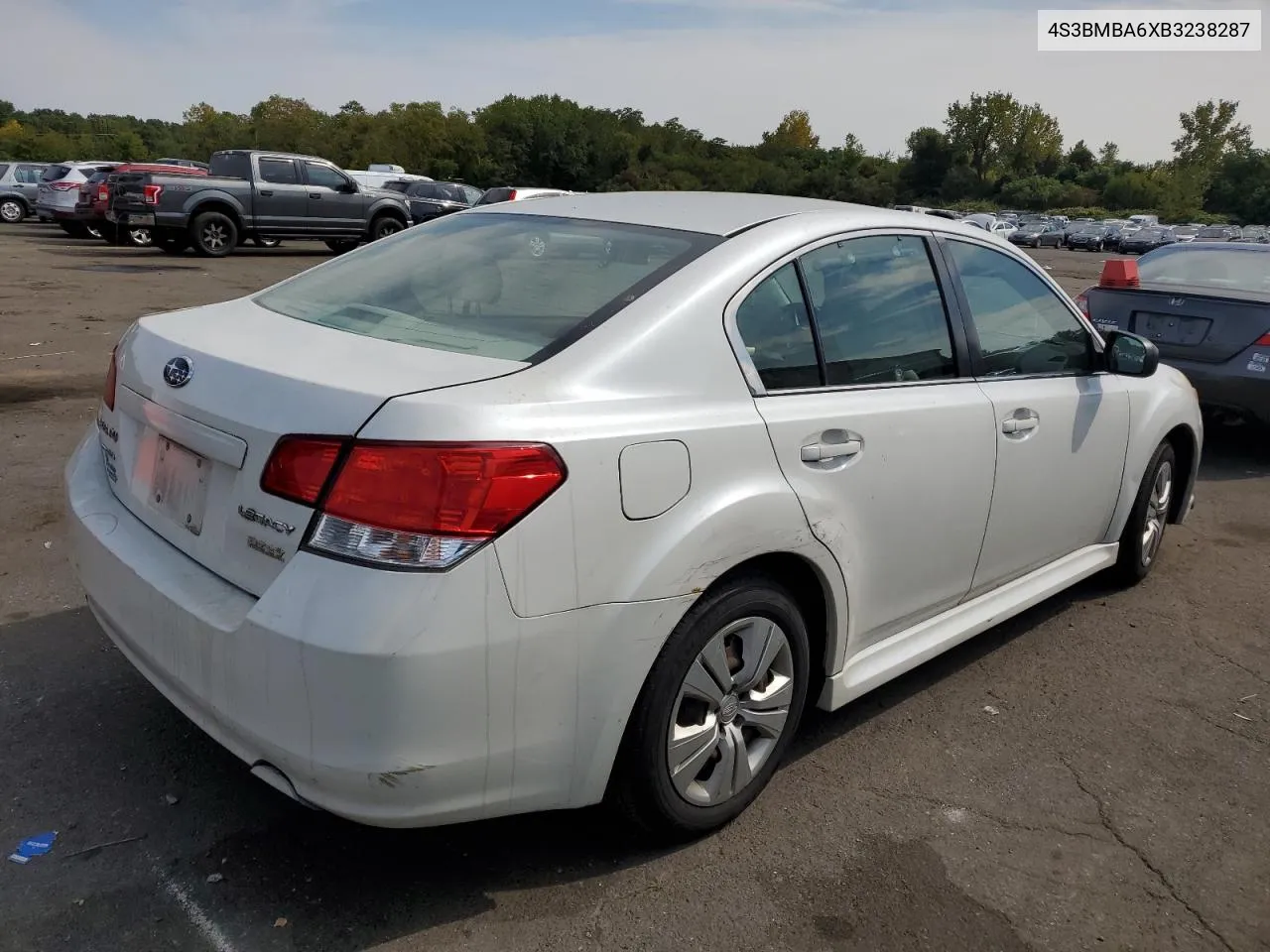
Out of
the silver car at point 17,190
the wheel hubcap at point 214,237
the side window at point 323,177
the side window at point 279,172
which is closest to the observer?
the wheel hubcap at point 214,237

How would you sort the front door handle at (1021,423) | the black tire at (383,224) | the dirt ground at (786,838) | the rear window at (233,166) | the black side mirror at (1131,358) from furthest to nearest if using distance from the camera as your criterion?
the black tire at (383,224) → the rear window at (233,166) → the black side mirror at (1131,358) → the front door handle at (1021,423) → the dirt ground at (786,838)

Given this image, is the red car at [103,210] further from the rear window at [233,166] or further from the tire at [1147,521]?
the tire at [1147,521]

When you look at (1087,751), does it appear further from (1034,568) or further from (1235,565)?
(1235,565)

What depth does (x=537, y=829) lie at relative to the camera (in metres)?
2.79

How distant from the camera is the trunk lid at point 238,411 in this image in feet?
7.39

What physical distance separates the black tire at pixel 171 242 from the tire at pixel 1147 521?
17.8 m

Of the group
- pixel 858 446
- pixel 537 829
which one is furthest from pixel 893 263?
pixel 537 829

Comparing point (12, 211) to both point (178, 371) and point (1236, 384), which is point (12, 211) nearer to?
point (1236, 384)

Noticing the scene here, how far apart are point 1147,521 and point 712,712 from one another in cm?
291

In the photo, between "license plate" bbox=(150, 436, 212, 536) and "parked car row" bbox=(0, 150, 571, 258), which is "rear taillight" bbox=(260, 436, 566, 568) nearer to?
"license plate" bbox=(150, 436, 212, 536)

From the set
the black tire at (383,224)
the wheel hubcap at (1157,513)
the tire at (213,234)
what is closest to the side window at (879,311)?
the wheel hubcap at (1157,513)

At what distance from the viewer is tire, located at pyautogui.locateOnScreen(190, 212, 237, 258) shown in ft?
60.6

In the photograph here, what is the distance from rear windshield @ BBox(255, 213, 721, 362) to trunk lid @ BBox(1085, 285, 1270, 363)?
5417 mm

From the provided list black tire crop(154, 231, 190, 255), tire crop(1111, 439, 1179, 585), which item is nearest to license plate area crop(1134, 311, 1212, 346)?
tire crop(1111, 439, 1179, 585)
